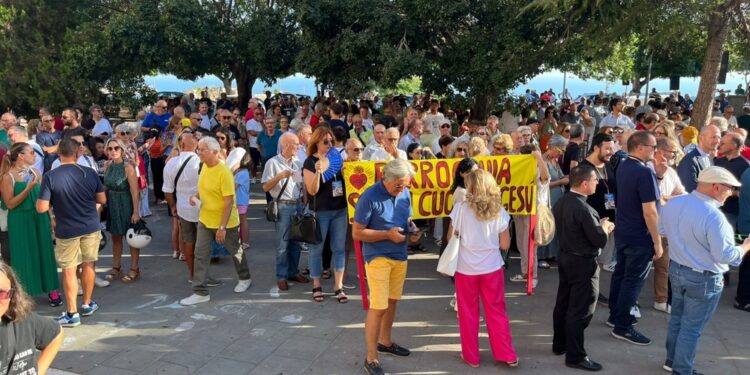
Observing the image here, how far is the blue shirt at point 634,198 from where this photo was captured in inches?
208

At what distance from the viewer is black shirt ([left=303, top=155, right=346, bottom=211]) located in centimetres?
648

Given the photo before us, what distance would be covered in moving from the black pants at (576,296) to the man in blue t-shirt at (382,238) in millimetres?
1333

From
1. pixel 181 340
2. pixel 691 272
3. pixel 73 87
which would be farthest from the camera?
pixel 73 87

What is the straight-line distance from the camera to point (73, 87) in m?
17.5

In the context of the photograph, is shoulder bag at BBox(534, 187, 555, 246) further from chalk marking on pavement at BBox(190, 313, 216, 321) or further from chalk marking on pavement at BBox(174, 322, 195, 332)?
chalk marking on pavement at BBox(174, 322, 195, 332)

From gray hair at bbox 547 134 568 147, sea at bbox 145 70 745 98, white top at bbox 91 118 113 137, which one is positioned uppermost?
sea at bbox 145 70 745 98

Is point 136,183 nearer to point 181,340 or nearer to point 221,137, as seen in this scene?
point 221,137

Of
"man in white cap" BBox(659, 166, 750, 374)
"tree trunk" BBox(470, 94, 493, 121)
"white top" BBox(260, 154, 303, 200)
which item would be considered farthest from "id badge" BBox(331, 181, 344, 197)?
"tree trunk" BBox(470, 94, 493, 121)

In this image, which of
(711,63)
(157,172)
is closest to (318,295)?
(157,172)

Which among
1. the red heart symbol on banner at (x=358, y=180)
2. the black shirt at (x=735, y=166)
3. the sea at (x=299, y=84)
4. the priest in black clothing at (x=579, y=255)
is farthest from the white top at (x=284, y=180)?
the sea at (x=299, y=84)

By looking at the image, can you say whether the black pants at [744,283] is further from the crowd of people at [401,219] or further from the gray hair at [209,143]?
the gray hair at [209,143]

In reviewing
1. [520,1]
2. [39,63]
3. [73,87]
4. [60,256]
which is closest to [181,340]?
[60,256]

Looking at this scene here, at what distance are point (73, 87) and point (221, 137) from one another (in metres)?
11.7

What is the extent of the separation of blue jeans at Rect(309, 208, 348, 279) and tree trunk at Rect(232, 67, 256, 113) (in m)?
13.1
